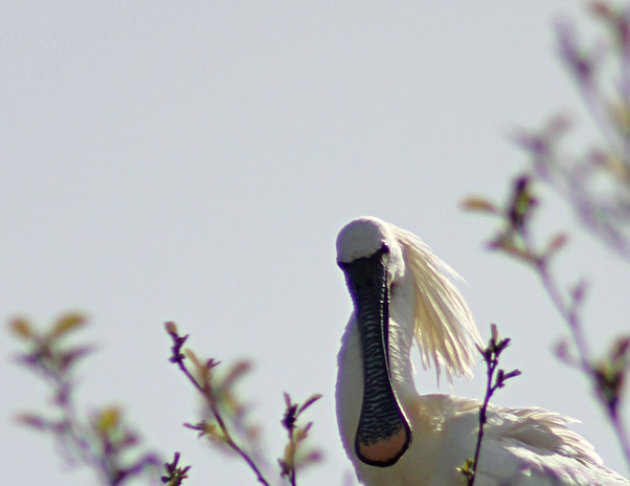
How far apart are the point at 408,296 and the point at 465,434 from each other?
4.97 feet

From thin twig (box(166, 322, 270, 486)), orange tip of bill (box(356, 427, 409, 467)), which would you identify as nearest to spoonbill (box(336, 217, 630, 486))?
orange tip of bill (box(356, 427, 409, 467))

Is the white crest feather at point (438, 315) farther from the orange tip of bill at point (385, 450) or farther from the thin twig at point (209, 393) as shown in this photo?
the thin twig at point (209, 393)

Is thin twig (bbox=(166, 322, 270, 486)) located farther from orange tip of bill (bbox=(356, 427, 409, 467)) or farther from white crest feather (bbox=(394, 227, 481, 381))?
white crest feather (bbox=(394, 227, 481, 381))

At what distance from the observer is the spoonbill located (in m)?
7.48

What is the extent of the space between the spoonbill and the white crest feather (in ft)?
0.14

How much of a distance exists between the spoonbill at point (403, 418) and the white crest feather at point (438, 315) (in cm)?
4

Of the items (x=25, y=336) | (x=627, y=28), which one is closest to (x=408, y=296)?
(x=25, y=336)

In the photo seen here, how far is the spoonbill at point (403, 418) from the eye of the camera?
7484mm

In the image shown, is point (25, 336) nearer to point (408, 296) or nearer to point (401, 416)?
point (401, 416)

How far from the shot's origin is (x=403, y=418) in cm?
759

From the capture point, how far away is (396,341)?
8.44 meters

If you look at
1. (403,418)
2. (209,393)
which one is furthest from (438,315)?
(209,393)

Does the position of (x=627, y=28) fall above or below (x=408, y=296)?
below

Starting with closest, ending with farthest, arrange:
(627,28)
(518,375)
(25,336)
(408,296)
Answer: (627,28) < (25,336) < (518,375) < (408,296)
